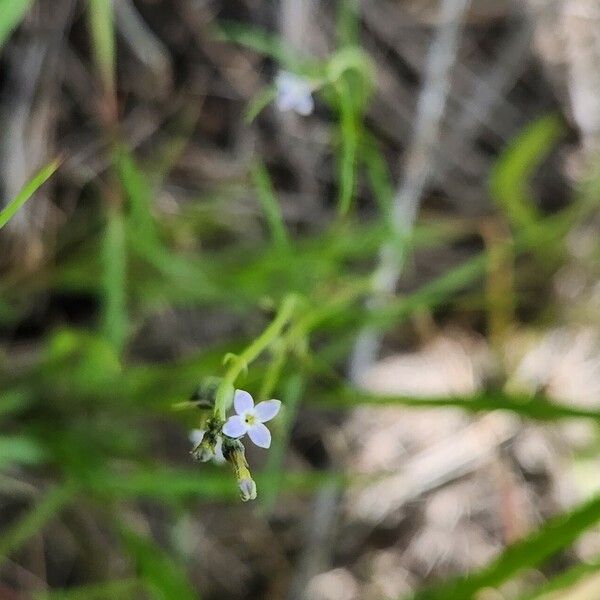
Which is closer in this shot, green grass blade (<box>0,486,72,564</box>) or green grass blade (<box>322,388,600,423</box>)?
green grass blade (<box>322,388,600,423</box>)

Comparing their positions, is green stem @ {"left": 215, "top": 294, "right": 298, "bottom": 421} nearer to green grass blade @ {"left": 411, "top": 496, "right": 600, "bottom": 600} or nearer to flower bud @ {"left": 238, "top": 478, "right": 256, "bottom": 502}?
flower bud @ {"left": 238, "top": 478, "right": 256, "bottom": 502}

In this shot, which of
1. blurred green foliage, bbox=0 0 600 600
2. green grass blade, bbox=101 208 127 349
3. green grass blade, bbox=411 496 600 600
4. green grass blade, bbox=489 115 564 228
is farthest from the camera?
green grass blade, bbox=489 115 564 228

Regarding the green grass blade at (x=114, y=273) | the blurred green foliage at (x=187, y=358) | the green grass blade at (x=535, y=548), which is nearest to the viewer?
the green grass blade at (x=535, y=548)

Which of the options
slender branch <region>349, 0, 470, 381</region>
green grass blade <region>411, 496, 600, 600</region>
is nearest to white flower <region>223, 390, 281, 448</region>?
green grass blade <region>411, 496, 600, 600</region>

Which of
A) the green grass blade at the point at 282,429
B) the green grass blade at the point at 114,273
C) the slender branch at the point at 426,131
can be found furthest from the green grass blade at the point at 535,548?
the slender branch at the point at 426,131

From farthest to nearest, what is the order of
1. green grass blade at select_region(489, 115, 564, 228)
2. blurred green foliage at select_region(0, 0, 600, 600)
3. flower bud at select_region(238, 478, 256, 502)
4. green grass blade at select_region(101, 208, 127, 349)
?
green grass blade at select_region(489, 115, 564, 228) → green grass blade at select_region(101, 208, 127, 349) → blurred green foliage at select_region(0, 0, 600, 600) → flower bud at select_region(238, 478, 256, 502)

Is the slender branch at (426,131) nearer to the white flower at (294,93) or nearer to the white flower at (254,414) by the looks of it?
the white flower at (294,93)

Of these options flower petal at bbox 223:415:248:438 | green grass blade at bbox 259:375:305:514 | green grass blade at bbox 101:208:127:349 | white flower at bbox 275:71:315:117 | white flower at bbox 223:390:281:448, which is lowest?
flower petal at bbox 223:415:248:438

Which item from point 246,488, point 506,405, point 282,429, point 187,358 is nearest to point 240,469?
point 246,488
